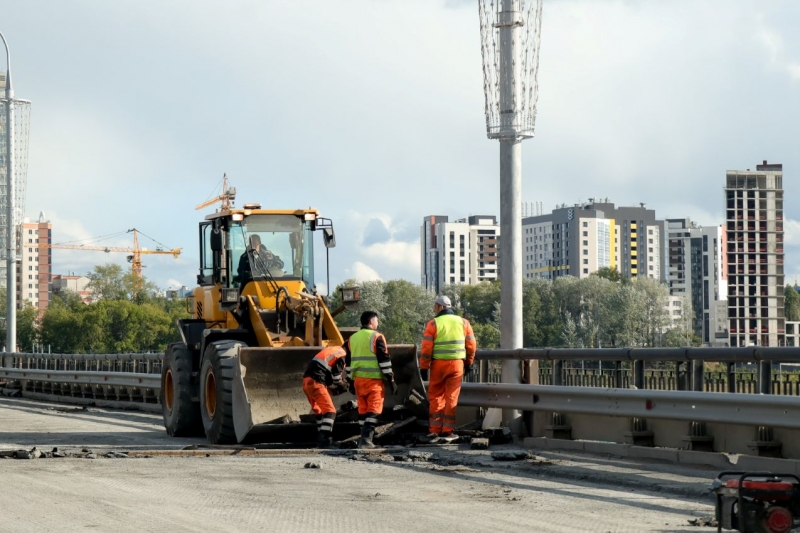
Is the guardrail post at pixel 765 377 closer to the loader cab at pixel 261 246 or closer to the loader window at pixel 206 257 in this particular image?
the loader cab at pixel 261 246

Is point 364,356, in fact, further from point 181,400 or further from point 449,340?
point 181,400

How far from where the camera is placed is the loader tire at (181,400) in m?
16.0

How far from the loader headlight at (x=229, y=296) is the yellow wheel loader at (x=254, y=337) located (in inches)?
0.5

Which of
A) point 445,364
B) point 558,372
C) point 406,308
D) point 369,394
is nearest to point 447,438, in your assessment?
point 445,364

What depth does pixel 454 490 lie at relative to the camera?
9.60 metres

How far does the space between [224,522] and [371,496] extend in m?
1.66

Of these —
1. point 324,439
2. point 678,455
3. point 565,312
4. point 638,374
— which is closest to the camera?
point 678,455

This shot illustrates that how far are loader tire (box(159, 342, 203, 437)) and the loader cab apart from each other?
111 cm

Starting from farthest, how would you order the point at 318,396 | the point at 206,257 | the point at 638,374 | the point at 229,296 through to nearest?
the point at 206,257 → the point at 229,296 → the point at 318,396 → the point at 638,374

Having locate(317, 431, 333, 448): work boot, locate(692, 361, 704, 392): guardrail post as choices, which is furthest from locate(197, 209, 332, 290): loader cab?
locate(692, 361, 704, 392): guardrail post

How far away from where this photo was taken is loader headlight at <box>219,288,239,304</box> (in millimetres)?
15559

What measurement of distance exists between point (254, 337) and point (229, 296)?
62cm

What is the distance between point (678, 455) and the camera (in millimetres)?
11430

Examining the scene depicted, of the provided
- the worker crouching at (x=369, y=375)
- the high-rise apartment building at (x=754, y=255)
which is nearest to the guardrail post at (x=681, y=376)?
the worker crouching at (x=369, y=375)
